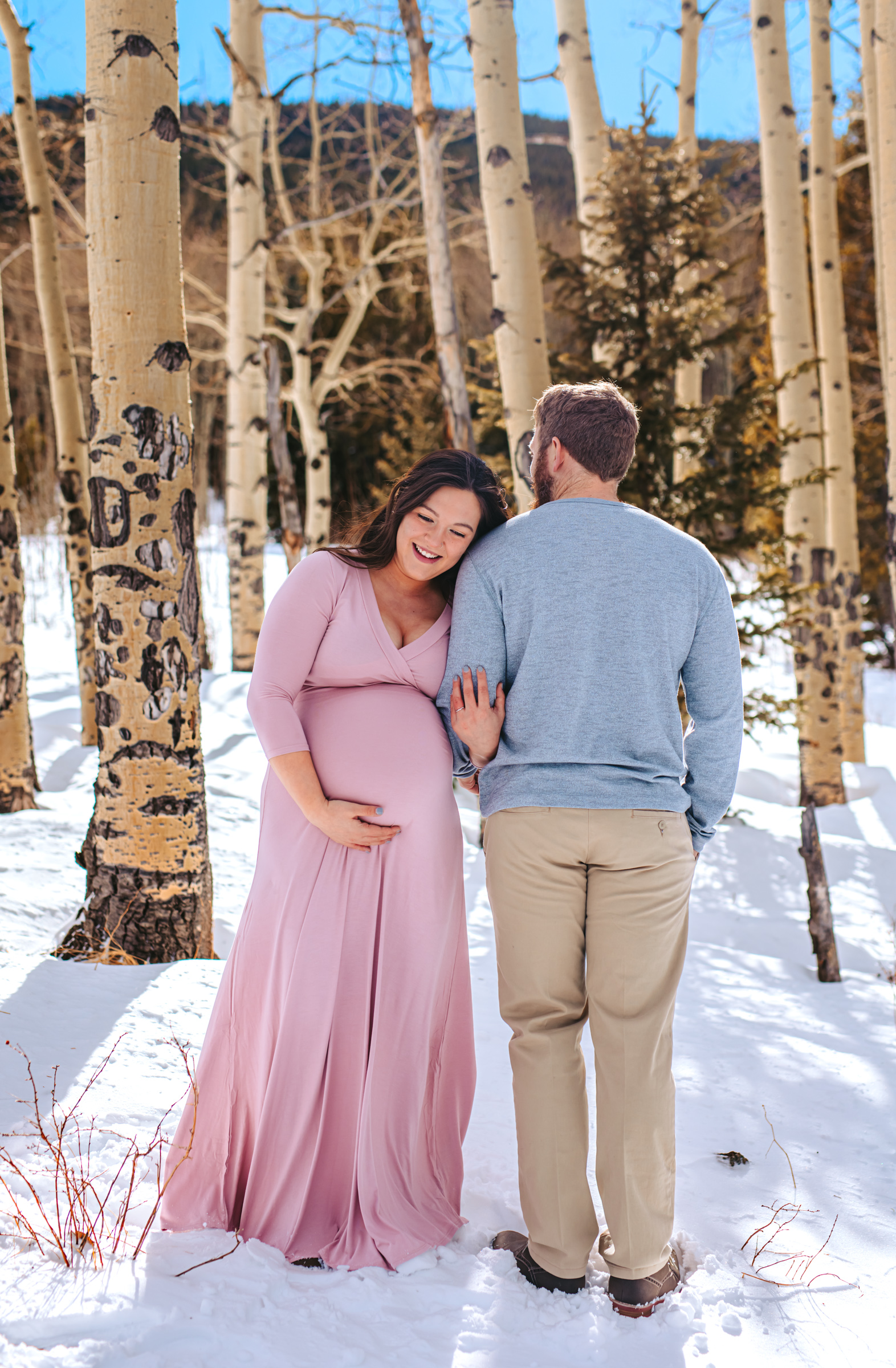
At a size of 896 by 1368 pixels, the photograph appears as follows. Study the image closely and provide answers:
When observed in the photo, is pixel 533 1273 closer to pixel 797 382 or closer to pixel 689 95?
pixel 797 382

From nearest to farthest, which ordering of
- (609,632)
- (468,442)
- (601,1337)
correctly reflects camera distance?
(601,1337) → (609,632) → (468,442)

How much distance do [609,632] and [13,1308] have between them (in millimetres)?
1694

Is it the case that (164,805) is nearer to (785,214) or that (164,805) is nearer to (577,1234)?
(577,1234)

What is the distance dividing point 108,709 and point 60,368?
414 cm

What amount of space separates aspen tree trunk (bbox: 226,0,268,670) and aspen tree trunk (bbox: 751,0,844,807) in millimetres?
4430

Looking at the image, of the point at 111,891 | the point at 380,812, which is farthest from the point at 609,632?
the point at 111,891

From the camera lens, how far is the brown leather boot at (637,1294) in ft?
5.98

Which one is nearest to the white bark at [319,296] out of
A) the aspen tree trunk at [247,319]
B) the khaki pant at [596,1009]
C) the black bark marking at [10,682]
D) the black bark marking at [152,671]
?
the aspen tree trunk at [247,319]

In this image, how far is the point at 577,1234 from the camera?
1900mm

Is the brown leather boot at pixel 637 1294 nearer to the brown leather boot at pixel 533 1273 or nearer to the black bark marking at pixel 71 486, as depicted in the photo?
the brown leather boot at pixel 533 1273

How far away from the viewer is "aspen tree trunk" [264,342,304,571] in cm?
881

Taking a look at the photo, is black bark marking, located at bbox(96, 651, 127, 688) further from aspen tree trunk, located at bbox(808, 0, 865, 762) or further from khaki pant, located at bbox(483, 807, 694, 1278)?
aspen tree trunk, located at bbox(808, 0, 865, 762)

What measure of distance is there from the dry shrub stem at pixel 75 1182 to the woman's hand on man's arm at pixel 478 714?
1037 mm

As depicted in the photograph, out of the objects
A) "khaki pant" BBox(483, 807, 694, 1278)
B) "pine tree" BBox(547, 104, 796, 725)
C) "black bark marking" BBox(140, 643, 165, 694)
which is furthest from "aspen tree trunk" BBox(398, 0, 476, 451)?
"khaki pant" BBox(483, 807, 694, 1278)
